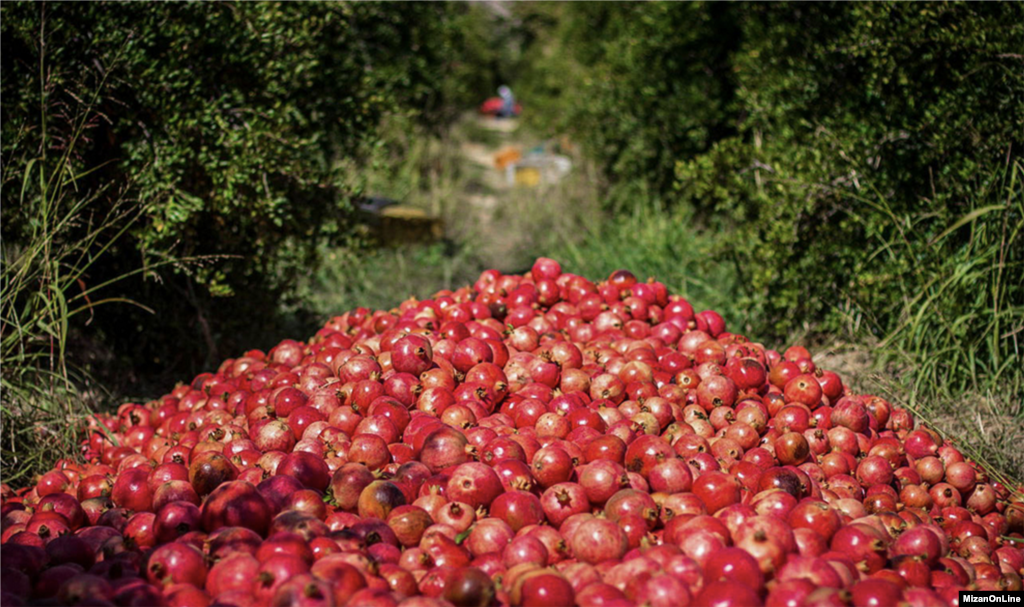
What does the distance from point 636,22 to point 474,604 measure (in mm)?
7514

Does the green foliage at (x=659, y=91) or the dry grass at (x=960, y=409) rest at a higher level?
the green foliage at (x=659, y=91)

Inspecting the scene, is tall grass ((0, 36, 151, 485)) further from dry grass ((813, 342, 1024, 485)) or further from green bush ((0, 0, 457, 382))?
dry grass ((813, 342, 1024, 485))

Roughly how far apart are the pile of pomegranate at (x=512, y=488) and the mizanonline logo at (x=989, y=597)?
0.04m

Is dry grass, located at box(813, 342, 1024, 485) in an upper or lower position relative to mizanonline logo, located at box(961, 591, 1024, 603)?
lower

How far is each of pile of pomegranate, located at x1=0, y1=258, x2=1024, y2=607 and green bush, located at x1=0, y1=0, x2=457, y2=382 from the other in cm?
114

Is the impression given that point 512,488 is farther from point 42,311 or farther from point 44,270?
point 44,270

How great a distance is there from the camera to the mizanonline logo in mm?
2234

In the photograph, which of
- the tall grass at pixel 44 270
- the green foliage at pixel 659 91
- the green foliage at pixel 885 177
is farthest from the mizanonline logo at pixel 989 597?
the green foliage at pixel 659 91

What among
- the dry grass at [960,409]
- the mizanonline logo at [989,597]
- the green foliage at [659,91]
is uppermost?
the green foliage at [659,91]

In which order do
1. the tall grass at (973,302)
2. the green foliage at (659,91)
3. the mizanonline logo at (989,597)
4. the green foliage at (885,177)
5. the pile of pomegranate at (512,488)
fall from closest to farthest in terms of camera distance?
1. the pile of pomegranate at (512,488)
2. the mizanonline logo at (989,597)
3. the tall grass at (973,302)
4. the green foliage at (885,177)
5. the green foliage at (659,91)

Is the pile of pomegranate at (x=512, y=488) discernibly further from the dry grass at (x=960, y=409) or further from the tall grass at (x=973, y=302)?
the tall grass at (x=973, y=302)

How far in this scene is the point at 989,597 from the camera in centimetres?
227

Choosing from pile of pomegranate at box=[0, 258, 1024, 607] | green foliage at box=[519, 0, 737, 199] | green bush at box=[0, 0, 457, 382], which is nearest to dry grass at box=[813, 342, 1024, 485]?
pile of pomegranate at box=[0, 258, 1024, 607]

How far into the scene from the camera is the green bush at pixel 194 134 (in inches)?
161
